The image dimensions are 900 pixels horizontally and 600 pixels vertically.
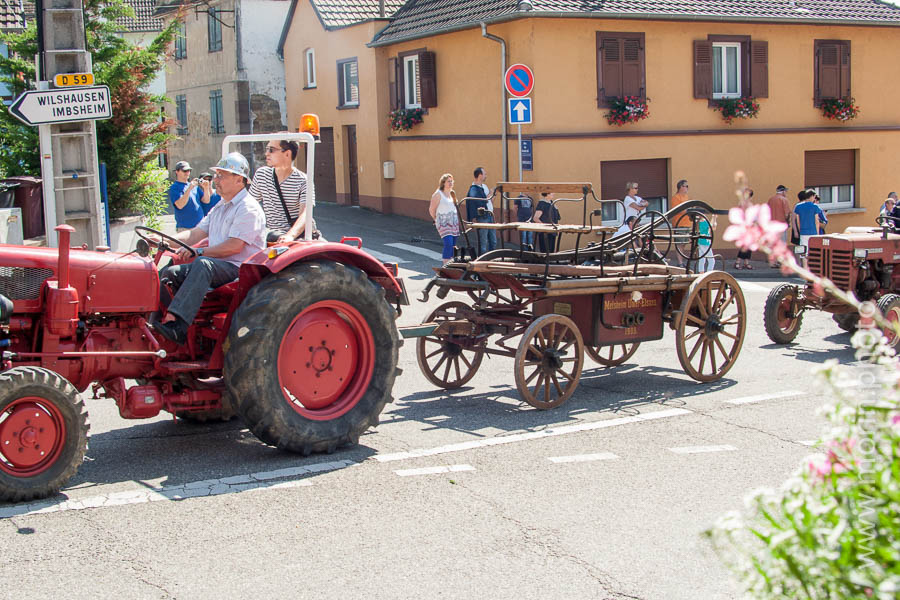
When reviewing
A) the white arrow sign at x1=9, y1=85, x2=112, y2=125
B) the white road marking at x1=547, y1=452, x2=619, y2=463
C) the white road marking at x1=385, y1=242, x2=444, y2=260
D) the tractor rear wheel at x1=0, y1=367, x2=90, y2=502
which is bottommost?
the white road marking at x1=547, y1=452, x2=619, y2=463

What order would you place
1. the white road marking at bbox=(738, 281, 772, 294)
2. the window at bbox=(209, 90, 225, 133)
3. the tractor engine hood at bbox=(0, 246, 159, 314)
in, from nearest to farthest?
the tractor engine hood at bbox=(0, 246, 159, 314) < the white road marking at bbox=(738, 281, 772, 294) < the window at bbox=(209, 90, 225, 133)

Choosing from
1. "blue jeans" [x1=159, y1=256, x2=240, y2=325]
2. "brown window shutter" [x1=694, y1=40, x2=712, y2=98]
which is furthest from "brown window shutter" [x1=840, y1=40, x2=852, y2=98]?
"blue jeans" [x1=159, y1=256, x2=240, y2=325]

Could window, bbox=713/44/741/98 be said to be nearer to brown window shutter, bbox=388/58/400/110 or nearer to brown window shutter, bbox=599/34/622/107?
brown window shutter, bbox=599/34/622/107

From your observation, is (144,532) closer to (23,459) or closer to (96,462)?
(23,459)

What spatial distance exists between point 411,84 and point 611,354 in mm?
16322

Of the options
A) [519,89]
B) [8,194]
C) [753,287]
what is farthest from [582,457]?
[519,89]

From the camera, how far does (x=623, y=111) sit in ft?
69.2

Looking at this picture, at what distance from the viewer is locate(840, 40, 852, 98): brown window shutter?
23828mm

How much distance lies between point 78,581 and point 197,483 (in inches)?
60.7

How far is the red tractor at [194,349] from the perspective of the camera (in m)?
5.76

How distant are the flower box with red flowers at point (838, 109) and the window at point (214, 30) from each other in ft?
59.6

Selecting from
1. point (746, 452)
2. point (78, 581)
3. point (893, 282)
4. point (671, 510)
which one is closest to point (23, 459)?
point (78, 581)

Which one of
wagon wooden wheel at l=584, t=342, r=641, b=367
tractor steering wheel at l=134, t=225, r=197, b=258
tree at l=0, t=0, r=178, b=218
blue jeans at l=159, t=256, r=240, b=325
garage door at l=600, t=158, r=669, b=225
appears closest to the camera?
blue jeans at l=159, t=256, r=240, b=325

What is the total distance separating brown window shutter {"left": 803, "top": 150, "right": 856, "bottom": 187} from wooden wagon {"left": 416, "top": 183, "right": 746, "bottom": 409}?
15.2m
